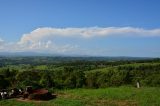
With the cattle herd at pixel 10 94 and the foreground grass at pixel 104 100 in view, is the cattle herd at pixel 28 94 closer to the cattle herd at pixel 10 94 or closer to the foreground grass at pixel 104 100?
the cattle herd at pixel 10 94

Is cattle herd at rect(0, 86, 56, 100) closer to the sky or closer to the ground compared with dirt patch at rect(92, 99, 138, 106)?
closer to the sky

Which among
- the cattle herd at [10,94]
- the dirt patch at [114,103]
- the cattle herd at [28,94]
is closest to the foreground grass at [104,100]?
the dirt patch at [114,103]

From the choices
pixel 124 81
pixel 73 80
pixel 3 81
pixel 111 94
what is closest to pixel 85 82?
pixel 73 80

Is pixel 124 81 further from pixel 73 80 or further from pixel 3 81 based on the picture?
pixel 3 81

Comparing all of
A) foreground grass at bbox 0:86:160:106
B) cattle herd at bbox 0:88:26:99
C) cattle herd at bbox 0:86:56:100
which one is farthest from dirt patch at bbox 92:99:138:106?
cattle herd at bbox 0:88:26:99

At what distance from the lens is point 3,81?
5906 centimetres

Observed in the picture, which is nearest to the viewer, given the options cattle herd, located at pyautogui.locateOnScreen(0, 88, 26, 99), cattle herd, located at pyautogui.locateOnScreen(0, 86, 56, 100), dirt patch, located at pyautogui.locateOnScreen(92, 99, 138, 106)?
dirt patch, located at pyautogui.locateOnScreen(92, 99, 138, 106)

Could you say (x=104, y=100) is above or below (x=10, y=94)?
below

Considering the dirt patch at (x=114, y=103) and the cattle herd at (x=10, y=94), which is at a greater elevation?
the cattle herd at (x=10, y=94)

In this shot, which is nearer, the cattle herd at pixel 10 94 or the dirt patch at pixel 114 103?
the dirt patch at pixel 114 103

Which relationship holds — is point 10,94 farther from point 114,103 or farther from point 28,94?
point 114,103

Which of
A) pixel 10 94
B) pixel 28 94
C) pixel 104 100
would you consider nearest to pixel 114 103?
pixel 104 100

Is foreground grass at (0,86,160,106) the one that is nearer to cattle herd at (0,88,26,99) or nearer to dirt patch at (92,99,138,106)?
dirt patch at (92,99,138,106)

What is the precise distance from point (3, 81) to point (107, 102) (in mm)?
31374
